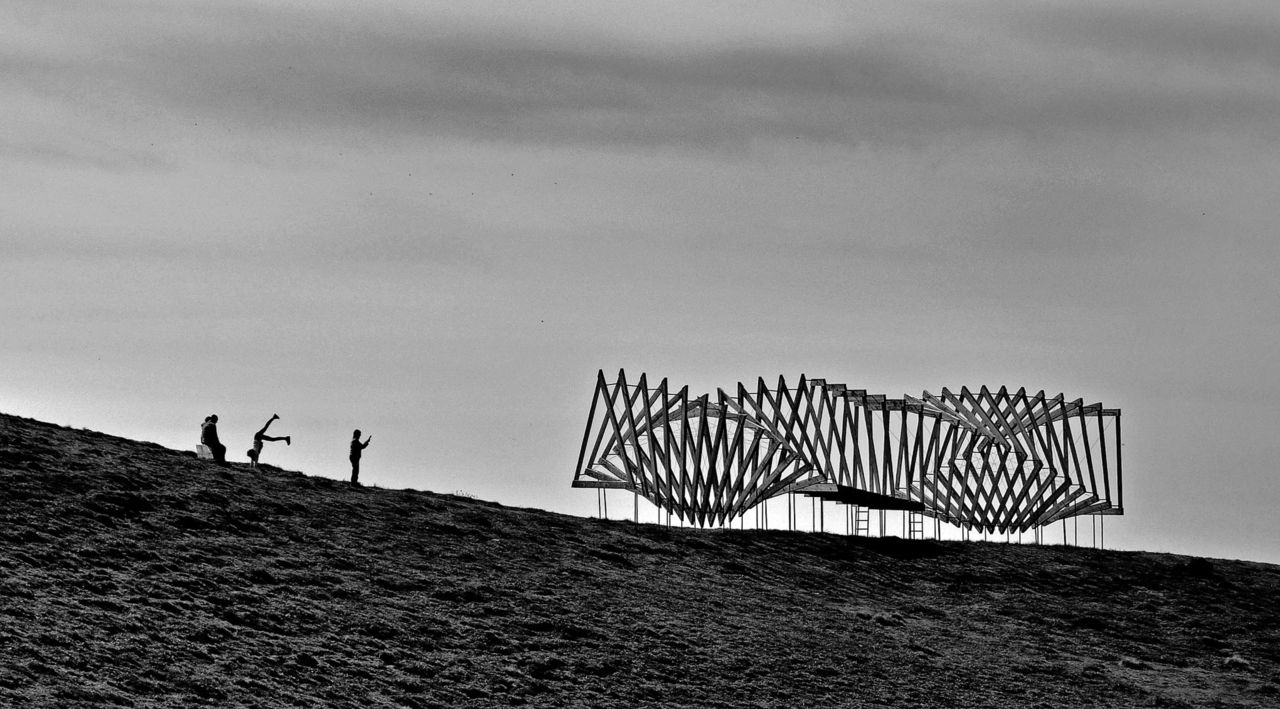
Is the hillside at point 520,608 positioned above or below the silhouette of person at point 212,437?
below

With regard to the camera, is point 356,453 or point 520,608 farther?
point 356,453

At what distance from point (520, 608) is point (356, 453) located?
9852 millimetres

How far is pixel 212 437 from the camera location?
41.9 metres

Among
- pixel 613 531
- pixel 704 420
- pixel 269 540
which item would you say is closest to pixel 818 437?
pixel 704 420

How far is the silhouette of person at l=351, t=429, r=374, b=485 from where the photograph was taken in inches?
1702

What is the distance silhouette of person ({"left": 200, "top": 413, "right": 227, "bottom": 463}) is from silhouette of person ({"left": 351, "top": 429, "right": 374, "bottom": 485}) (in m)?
3.20

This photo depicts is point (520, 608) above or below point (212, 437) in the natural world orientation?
below

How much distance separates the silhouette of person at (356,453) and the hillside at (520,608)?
1.90ft

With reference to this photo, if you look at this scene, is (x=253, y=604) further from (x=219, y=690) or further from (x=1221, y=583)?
(x=1221, y=583)

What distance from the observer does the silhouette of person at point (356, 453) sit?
43.2 m

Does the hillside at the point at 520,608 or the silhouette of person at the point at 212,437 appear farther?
the silhouette of person at the point at 212,437

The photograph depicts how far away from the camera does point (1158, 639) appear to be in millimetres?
41844

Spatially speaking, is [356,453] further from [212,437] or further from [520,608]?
[520,608]

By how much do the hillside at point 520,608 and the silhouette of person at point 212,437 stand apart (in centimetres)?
47
